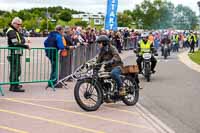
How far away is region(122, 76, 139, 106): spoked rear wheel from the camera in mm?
11891

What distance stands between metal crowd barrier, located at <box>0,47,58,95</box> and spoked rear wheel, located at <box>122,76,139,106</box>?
2.98 meters

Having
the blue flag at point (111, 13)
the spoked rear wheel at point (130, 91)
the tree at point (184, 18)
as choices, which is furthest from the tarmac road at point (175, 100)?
the tree at point (184, 18)

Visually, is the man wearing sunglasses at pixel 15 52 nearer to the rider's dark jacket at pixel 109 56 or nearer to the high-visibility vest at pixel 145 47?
the rider's dark jacket at pixel 109 56

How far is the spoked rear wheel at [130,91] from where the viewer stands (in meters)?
11.9

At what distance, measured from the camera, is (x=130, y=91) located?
471 inches

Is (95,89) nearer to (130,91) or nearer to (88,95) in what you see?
(88,95)

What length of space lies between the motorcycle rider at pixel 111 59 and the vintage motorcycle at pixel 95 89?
0.11m

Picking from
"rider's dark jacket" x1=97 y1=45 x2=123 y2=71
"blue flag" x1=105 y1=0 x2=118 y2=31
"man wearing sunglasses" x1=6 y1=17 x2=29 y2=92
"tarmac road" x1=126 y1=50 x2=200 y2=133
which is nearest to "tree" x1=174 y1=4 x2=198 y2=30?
"blue flag" x1=105 y1=0 x2=118 y2=31

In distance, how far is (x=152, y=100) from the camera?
42.4 feet

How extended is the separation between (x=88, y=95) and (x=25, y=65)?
411cm

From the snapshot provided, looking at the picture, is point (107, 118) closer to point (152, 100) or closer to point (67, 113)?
point (67, 113)

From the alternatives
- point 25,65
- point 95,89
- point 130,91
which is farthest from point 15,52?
point 130,91

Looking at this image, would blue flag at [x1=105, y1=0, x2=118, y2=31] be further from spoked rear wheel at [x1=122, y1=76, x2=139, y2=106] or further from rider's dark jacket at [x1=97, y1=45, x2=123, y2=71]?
rider's dark jacket at [x1=97, y1=45, x2=123, y2=71]

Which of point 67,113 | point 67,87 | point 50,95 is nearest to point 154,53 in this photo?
point 67,87
